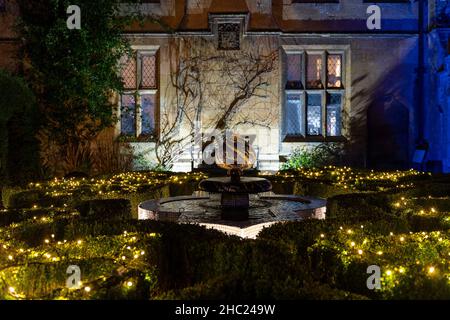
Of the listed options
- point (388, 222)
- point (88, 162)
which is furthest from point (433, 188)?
point (88, 162)

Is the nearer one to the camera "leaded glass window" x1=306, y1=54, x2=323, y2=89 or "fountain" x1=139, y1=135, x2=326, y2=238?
"fountain" x1=139, y1=135, x2=326, y2=238

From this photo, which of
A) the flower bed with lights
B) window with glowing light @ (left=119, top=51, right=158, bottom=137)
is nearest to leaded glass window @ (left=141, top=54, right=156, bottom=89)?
window with glowing light @ (left=119, top=51, right=158, bottom=137)

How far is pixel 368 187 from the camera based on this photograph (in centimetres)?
948

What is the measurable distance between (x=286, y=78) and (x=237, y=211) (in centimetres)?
927

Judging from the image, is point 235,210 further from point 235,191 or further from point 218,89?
point 218,89

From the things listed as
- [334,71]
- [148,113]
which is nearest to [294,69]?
[334,71]

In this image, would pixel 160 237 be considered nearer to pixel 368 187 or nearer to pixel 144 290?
pixel 144 290

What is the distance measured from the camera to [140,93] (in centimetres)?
1611

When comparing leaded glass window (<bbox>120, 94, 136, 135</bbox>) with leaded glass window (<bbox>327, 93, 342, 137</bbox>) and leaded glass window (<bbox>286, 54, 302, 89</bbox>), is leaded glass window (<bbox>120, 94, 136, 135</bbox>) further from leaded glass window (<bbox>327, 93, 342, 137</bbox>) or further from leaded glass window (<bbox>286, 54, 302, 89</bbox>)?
leaded glass window (<bbox>327, 93, 342, 137</bbox>)

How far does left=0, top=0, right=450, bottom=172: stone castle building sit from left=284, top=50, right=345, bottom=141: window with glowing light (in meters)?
0.03

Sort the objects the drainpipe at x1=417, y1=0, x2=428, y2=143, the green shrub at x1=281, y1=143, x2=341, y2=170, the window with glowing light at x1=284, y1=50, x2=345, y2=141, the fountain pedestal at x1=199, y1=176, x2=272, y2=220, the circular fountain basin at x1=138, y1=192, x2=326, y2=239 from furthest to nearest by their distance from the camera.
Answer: the window with glowing light at x1=284, y1=50, x2=345, y2=141 → the drainpipe at x1=417, y1=0, x2=428, y2=143 → the green shrub at x1=281, y1=143, x2=341, y2=170 → the fountain pedestal at x1=199, y1=176, x2=272, y2=220 → the circular fountain basin at x1=138, y1=192, x2=326, y2=239

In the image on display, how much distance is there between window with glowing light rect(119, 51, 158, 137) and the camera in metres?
16.0

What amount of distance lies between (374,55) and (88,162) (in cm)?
877

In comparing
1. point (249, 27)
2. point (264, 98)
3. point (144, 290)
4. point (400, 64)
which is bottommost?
point (144, 290)
